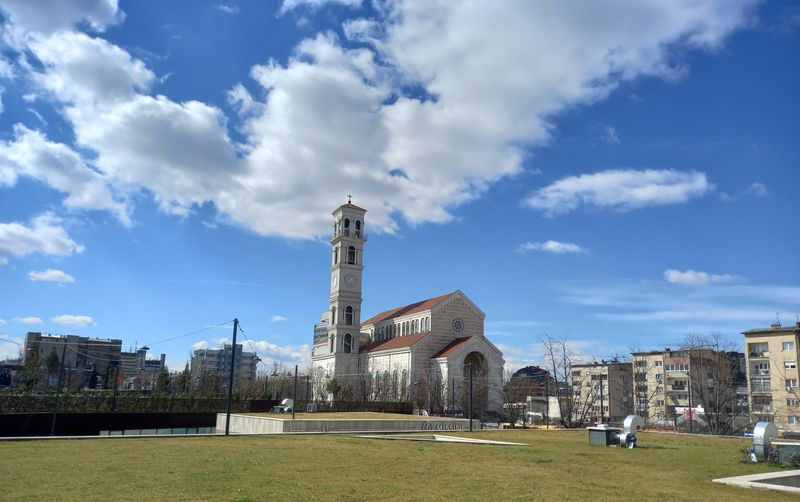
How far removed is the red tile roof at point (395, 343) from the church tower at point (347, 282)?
343cm

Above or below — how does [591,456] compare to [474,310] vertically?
below

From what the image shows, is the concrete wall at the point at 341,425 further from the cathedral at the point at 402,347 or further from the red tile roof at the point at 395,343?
the red tile roof at the point at 395,343

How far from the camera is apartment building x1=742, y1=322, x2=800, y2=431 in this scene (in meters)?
60.7

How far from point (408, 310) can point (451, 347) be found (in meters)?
14.9

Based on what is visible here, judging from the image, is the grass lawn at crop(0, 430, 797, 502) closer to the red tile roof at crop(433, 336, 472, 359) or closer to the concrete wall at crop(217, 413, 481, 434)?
the concrete wall at crop(217, 413, 481, 434)

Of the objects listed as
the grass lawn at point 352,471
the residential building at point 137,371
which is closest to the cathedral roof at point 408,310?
the residential building at point 137,371

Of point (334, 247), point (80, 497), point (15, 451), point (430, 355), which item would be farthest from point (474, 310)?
point (80, 497)

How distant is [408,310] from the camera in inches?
3445

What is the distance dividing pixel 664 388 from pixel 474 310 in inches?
1017

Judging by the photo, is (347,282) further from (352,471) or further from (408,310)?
(352,471)

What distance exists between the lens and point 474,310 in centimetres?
8062

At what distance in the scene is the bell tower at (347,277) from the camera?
82.4 metres

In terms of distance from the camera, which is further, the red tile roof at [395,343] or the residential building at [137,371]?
the residential building at [137,371]

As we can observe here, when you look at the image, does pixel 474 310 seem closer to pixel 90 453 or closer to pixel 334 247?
pixel 334 247
